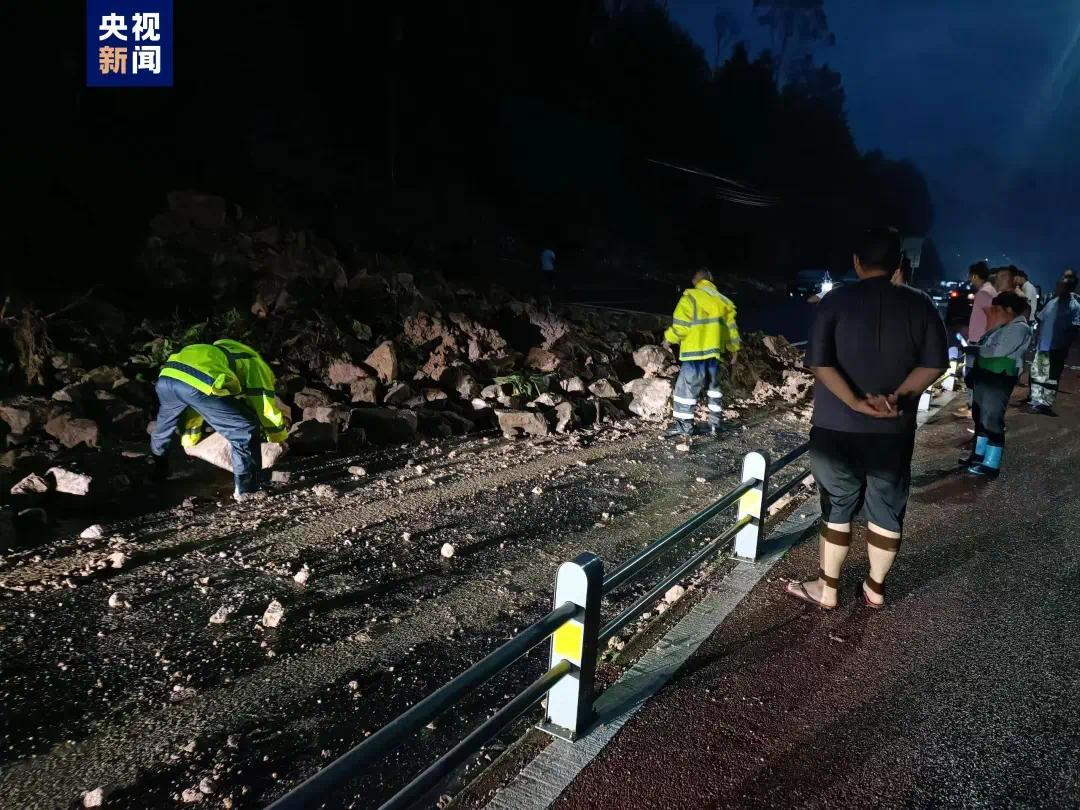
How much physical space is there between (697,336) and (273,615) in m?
5.44

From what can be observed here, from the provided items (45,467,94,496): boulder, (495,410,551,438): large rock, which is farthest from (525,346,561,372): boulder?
(45,467,94,496): boulder

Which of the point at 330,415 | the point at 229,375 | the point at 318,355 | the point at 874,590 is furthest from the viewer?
the point at 318,355

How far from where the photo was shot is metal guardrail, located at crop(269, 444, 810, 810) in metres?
1.69

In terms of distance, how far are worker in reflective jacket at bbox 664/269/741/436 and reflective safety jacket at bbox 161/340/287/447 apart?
4165mm

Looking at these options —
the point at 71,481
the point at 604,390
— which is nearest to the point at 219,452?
the point at 71,481

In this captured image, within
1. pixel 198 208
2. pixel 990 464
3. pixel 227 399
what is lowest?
pixel 990 464

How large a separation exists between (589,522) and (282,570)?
7.10 feet

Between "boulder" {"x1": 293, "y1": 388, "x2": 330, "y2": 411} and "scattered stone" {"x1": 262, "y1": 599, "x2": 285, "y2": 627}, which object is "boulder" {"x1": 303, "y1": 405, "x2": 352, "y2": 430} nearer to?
"boulder" {"x1": 293, "y1": 388, "x2": 330, "y2": 411}

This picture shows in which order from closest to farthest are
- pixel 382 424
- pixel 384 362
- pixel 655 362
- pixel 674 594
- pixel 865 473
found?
pixel 865 473, pixel 674 594, pixel 382 424, pixel 384 362, pixel 655 362

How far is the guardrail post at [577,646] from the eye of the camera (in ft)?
8.36

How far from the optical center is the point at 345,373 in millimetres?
8453

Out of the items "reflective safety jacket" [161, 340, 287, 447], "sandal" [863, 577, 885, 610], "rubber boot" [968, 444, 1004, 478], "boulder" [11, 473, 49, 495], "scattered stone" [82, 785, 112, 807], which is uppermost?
"reflective safety jacket" [161, 340, 287, 447]

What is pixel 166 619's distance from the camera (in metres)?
3.67

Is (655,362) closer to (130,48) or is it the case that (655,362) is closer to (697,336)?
(697,336)
